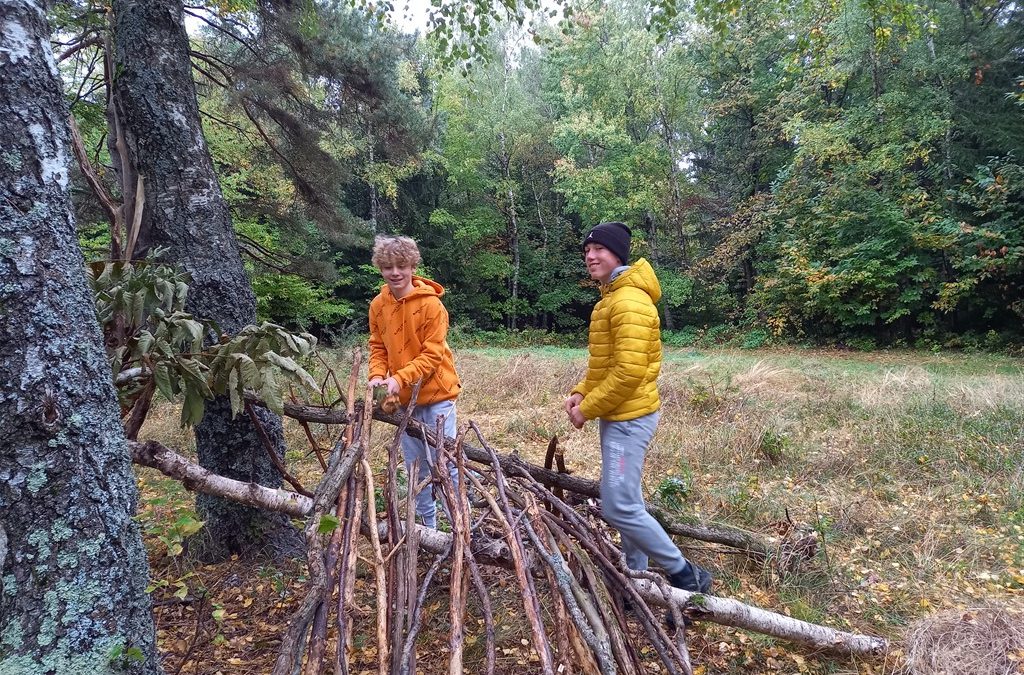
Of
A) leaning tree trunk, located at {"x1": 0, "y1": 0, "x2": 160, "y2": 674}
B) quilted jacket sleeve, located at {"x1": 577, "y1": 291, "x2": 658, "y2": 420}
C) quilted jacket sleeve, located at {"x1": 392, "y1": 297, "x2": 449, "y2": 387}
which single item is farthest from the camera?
quilted jacket sleeve, located at {"x1": 392, "y1": 297, "x2": 449, "y2": 387}

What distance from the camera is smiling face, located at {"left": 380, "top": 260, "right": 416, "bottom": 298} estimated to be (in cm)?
281

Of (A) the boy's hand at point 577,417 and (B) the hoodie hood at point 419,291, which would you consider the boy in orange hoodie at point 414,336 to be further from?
(A) the boy's hand at point 577,417

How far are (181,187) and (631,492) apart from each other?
8.97 feet

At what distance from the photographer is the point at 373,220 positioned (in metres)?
18.3

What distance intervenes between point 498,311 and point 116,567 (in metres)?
21.3

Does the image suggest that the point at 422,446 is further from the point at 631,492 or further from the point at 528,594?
the point at 528,594

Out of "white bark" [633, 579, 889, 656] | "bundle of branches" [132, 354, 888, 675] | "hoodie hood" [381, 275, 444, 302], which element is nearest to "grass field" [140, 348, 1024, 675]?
"white bark" [633, 579, 889, 656]

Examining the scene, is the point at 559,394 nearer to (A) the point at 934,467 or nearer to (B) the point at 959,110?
(A) the point at 934,467

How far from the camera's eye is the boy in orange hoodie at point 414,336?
280cm

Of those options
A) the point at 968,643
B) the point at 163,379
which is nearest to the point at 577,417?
the point at 163,379

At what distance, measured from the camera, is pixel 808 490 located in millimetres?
4152

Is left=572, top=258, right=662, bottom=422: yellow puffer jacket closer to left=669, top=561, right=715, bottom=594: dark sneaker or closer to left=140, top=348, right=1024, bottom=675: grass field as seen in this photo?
left=669, top=561, right=715, bottom=594: dark sneaker

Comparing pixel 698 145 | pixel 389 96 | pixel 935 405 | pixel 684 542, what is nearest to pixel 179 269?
pixel 684 542

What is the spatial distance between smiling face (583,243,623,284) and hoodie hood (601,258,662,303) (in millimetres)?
55
